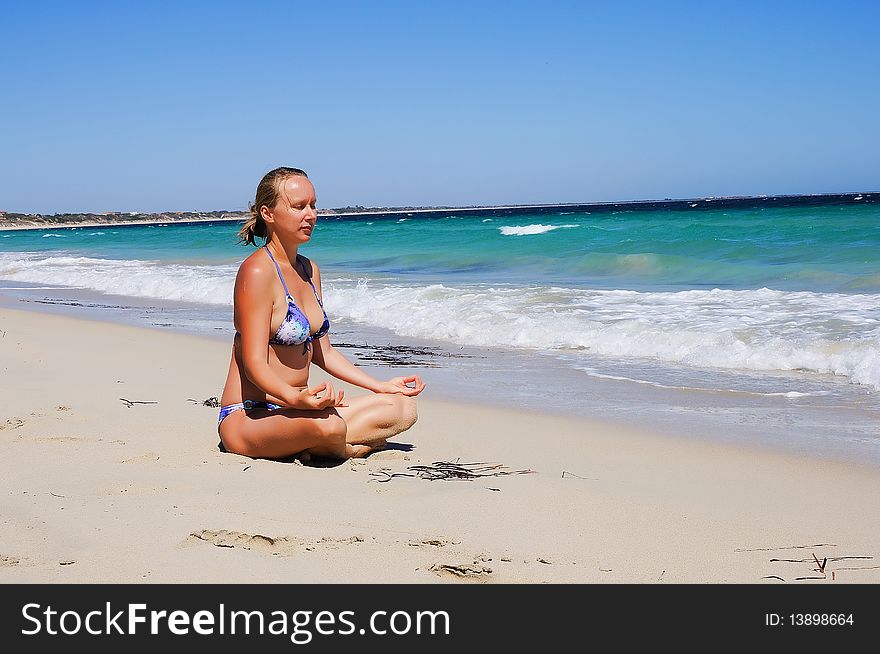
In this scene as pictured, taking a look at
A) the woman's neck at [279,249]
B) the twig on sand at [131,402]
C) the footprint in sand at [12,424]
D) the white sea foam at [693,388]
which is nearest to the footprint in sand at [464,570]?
the woman's neck at [279,249]

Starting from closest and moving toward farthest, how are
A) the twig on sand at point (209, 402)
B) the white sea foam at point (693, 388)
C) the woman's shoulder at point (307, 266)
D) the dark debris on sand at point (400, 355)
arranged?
the woman's shoulder at point (307, 266) < the twig on sand at point (209, 402) < the white sea foam at point (693, 388) < the dark debris on sand at point (400, 355)

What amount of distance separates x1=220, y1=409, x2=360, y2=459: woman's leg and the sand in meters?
0.09

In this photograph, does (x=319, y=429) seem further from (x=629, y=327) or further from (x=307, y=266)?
(x=629, y=327)

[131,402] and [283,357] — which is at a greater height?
[283,357]

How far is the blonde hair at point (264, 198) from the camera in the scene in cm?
436

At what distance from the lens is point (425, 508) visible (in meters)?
3.74

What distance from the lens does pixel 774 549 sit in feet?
10.9

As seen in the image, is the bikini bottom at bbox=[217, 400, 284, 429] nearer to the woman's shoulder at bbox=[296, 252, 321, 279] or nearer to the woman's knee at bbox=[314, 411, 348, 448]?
the woman's knee at bbox=[314, 411, 348, 448]

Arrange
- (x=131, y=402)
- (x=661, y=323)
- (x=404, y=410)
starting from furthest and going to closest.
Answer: (x=661, y=323)
(x=131, y=402)
(x=404, y=410)

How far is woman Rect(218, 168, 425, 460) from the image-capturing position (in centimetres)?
424

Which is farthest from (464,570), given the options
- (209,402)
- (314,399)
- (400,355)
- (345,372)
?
(400,355)

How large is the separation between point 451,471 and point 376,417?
515 millimetres

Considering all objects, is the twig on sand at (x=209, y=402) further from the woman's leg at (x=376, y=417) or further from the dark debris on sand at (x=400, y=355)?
the dark debris on sand at (x=400, y=355)

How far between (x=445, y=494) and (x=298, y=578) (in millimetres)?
1154
